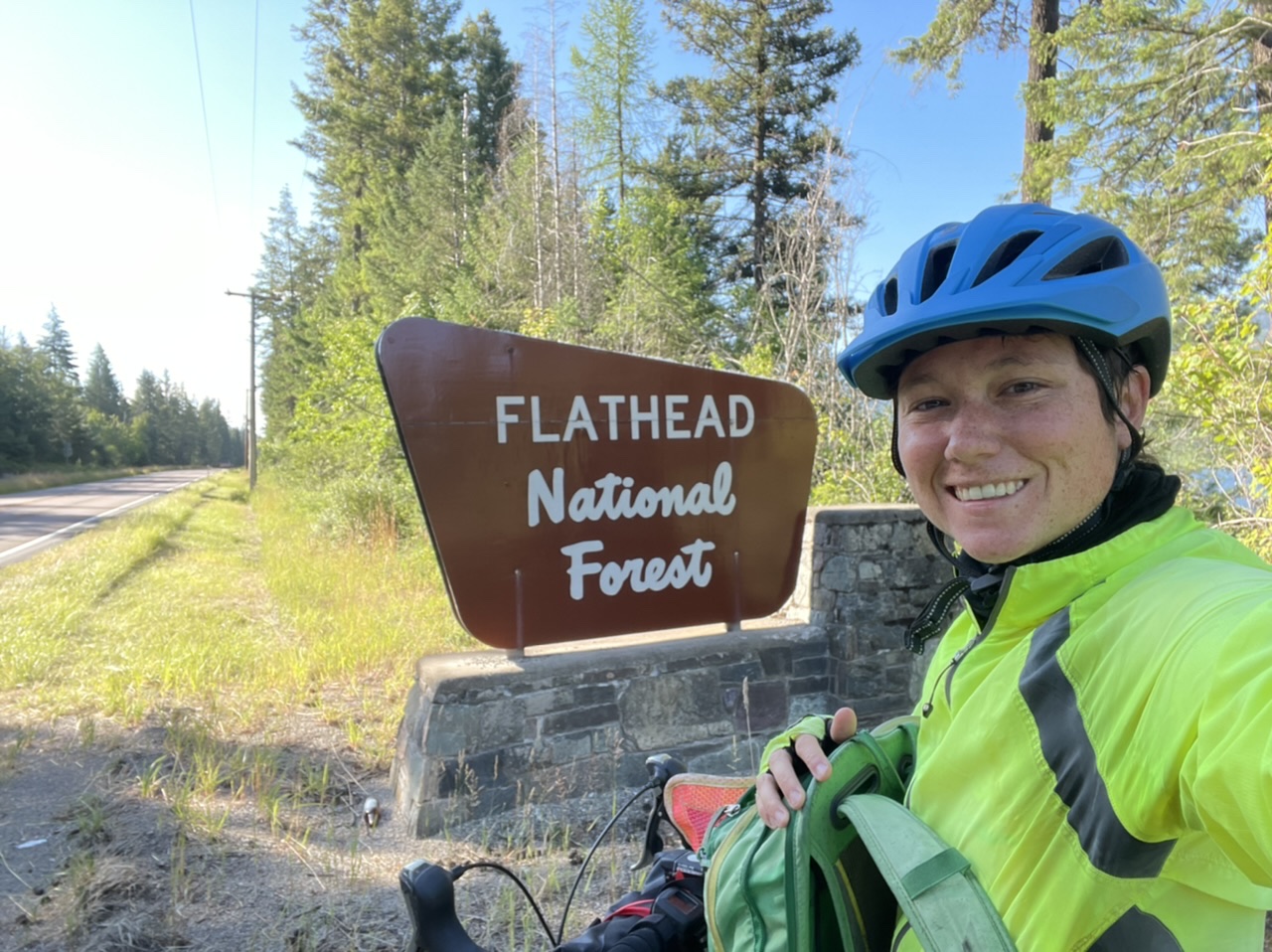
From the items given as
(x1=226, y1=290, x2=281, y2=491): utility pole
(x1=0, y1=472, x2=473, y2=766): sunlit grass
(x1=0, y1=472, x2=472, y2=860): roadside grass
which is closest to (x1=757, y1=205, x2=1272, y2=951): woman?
(x1=0, y1=472, x2=472, y2=860): roadside grass

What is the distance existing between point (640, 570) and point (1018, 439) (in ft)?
9.65

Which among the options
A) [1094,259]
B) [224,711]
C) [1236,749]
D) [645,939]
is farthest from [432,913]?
[224,711]

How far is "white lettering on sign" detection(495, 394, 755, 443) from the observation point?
3.60 metres

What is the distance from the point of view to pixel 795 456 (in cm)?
432

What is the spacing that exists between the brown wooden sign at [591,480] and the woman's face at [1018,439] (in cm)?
261

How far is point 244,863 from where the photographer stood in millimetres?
3029

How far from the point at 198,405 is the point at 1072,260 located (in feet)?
473

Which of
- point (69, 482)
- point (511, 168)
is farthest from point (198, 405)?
point (511, 168)

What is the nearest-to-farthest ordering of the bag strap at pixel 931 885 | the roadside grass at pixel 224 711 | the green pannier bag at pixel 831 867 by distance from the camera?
the bag strap at pixel 931 885, the green pannier bag at pixel 831 867, the roadside grass at pixel 224 711

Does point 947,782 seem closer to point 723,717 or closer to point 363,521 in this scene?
point 723,717

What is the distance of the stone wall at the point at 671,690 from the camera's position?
336cm

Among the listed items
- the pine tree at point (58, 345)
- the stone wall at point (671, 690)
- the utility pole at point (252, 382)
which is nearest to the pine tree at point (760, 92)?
the stone wall at point (671, 690)

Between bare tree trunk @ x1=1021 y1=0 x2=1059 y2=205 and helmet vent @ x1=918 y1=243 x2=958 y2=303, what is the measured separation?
976cm

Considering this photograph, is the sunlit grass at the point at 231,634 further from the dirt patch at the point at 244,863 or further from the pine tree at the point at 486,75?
the pine tree at the point at 486,75
